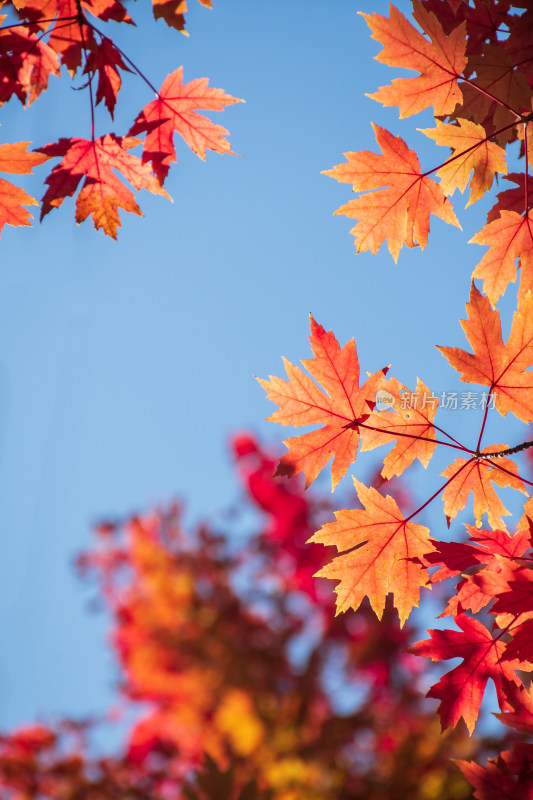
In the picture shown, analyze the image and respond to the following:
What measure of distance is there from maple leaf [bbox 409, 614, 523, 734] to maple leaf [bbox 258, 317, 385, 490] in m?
0.59

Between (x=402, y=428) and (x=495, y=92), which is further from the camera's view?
Answer: (x=495, y=92)

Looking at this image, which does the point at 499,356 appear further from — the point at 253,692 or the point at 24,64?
the point at 253,692

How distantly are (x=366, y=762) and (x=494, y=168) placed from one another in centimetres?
947

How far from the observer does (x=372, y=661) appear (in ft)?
32.1

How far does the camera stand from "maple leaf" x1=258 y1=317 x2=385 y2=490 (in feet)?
5.23

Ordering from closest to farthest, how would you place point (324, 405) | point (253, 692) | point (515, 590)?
point (515, 590) < point (324, 405) < point (253, 692)

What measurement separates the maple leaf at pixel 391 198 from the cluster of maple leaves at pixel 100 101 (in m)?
0.70

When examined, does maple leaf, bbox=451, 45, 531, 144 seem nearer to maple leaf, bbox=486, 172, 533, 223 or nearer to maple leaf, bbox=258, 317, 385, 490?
maple leaf, bbox=486, 172, 533, 223

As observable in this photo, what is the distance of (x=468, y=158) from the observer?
1.71m

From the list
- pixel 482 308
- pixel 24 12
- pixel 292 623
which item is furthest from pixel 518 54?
pixel 292 623

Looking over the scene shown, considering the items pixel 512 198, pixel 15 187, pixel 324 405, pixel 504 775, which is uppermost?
pixel 15 187

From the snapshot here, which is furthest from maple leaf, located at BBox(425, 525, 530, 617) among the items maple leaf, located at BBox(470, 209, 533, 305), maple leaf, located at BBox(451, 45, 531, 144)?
maple leaf, located at BBox(451, 45, 531, 144)

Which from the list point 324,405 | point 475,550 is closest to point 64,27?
point 324,405

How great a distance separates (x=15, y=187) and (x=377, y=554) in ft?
5.81
